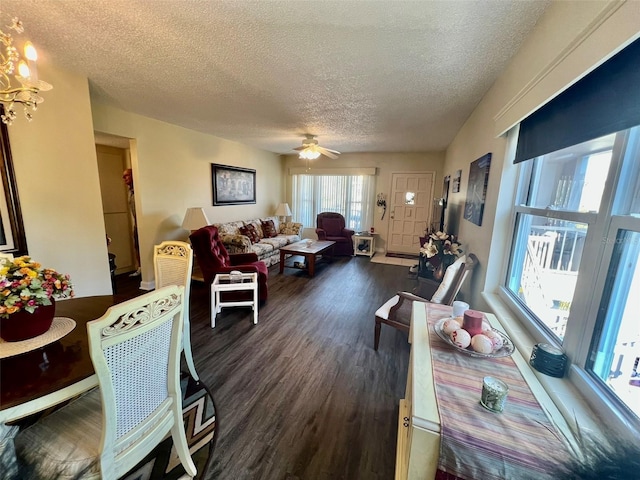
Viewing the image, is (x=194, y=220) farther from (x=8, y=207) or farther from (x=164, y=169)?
(x=8, y=207)

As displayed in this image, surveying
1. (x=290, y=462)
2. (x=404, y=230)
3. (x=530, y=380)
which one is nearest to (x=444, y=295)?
(x=530, y=380)

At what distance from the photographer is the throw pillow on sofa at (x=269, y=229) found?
5793 mm

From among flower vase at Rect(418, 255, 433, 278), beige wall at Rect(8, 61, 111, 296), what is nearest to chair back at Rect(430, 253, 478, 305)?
flower vase at Rect(418, 255, 433, 278)

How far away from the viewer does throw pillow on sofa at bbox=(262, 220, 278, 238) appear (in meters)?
5.79

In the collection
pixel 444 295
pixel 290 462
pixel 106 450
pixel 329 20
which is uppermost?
pixel 329 20

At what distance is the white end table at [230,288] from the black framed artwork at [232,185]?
7.58 feet

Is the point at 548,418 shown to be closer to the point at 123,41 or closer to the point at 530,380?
the point at 530,380

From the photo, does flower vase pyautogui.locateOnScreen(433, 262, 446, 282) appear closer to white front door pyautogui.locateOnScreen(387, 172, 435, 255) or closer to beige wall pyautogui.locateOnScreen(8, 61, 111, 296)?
white front door pyautogui.locateOnScreen(387, 172, 435, 255)

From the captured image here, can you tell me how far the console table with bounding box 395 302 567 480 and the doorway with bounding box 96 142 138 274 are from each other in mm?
5140

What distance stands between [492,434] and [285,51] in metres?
2.35

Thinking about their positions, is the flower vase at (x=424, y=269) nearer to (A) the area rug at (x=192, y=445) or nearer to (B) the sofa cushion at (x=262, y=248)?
(B) the sofa cushion at (x=262, y=248)

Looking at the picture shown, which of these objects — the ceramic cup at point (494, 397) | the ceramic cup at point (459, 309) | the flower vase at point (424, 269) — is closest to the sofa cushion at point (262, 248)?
→ the flower vase at point (424, 269)

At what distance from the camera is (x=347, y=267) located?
533 cm

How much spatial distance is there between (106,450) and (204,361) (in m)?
1.32
